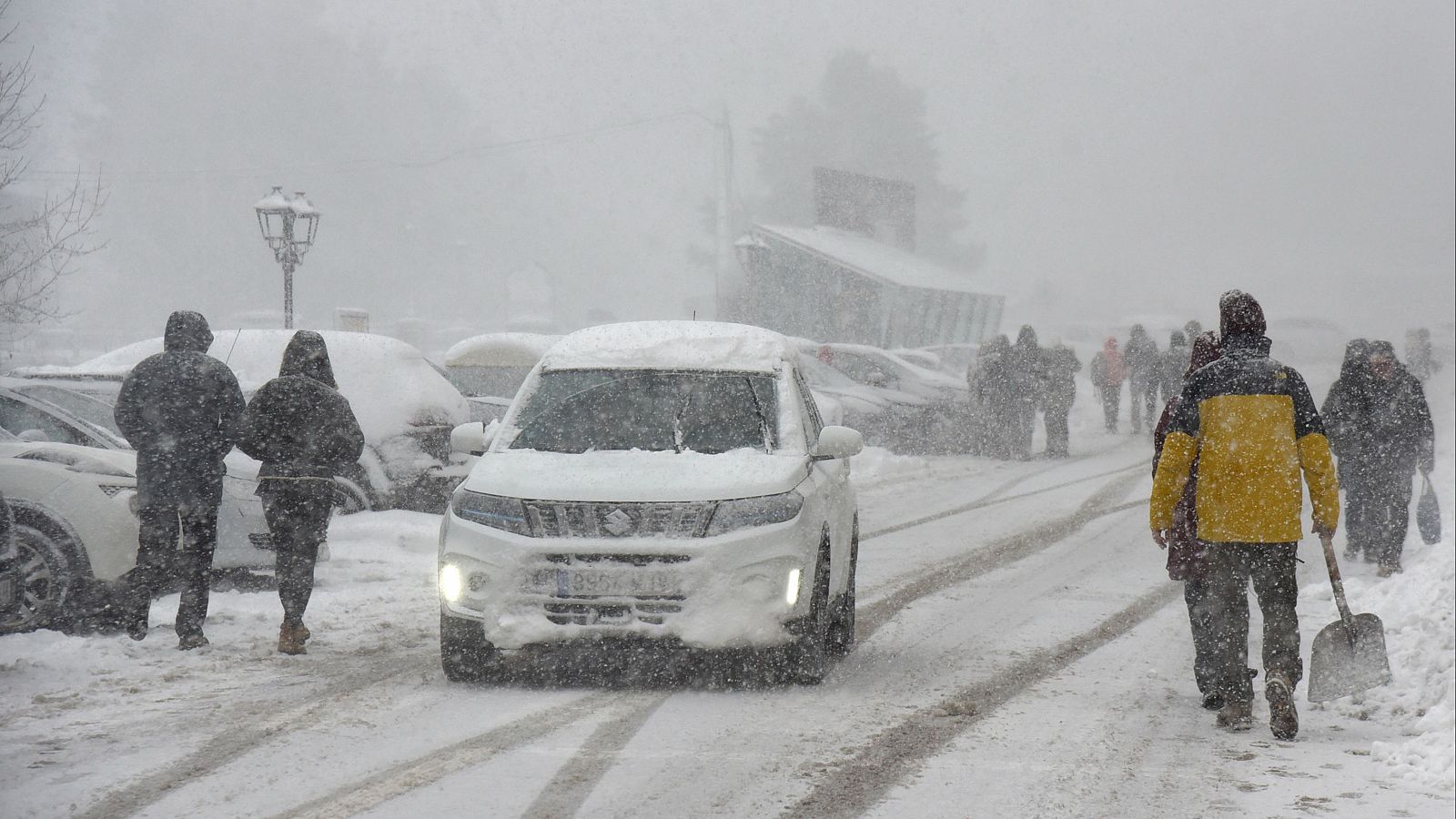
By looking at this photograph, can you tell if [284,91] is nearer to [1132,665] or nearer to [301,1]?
[301,1]

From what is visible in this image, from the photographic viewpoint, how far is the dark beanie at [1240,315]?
6.02 meters

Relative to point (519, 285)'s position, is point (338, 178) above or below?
above

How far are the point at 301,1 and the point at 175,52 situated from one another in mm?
8078

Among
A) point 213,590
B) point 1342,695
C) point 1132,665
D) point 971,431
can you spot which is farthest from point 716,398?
point 971,431

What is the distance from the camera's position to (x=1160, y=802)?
15.9ft

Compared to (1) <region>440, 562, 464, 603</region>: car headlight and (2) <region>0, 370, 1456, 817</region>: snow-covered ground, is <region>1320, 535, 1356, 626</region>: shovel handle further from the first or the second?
(1) <region>440, 562, 464, 603</region>: car headlight

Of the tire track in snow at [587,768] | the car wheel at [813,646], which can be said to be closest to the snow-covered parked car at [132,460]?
the car wheel at [813,646]

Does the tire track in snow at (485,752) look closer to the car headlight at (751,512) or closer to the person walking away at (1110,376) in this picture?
the car headlight at (751,512)

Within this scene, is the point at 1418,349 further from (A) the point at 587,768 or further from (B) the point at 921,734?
(A) the point at 587,768

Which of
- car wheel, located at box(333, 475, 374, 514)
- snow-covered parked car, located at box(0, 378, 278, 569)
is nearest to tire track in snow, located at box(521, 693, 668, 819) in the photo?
snow-covered parked car, located at box(0, 378, 278, 569)

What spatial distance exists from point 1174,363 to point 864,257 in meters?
22.8

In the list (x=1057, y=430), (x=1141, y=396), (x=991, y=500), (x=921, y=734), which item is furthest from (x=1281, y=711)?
(x=1141, y=396)

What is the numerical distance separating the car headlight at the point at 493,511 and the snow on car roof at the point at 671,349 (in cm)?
117

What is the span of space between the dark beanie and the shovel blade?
1271 millimetres
